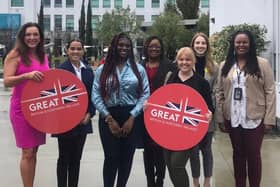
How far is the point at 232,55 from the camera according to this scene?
18.4 ft

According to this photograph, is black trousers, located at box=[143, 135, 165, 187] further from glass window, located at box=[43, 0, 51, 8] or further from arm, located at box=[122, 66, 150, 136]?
glass window, located at box=[43, 0, 51, 8]

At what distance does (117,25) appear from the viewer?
228 feet

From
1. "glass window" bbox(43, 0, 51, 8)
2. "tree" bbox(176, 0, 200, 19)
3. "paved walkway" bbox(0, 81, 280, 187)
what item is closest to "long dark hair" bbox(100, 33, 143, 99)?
"paved walkway" bbox(0, 81, 280, 187)

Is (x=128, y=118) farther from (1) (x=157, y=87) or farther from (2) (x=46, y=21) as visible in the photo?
(2) (x=46, y=21)

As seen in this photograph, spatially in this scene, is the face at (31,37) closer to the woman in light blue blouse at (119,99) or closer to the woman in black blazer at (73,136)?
the woman in black blazer at (73,136)

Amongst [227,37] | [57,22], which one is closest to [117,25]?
[57,22]

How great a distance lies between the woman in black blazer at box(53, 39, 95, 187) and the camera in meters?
5.69

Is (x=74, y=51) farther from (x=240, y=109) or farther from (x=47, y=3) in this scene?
(x=47, y=3)

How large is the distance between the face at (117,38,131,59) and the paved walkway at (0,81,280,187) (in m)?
1.84

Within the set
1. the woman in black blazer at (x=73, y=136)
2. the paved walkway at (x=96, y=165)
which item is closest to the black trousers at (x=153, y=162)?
the paved walkway at (x=96, y=165)

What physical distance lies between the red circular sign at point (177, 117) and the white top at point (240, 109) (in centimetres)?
32

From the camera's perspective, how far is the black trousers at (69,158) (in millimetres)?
5707

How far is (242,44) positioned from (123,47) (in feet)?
3.90

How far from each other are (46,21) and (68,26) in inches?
Result: 162
